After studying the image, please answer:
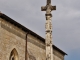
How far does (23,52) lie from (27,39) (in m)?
1.39

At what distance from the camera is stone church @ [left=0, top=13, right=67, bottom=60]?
785 inches

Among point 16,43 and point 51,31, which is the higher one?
point 16,43

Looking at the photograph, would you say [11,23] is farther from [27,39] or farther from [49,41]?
[49,41]

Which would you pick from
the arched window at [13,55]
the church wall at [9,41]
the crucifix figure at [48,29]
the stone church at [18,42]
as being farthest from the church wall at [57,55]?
the crucifix figure at [48,29]

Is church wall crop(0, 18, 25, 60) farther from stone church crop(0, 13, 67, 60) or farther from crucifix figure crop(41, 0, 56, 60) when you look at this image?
crucifix figure crop(41, 0, 56, 60)

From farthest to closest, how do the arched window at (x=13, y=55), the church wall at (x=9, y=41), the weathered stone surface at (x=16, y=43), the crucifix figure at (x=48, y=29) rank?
the arched window at (x=13, y=55), the weathered stone surface at (x=16, y=43), the church wall at (x=9, y=41), the crucifix figure at (x=48, y=29)

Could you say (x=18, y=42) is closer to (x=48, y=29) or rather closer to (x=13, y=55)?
(x=13, y=55)

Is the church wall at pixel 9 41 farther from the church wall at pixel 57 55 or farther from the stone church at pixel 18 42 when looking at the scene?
the church wall at pixel 57 55

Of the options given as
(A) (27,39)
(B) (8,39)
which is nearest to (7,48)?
(B) (8,39)

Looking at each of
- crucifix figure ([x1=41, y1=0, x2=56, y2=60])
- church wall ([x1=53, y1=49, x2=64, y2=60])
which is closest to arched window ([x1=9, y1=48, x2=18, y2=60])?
crucifix figure ([x1=41, y1=0, x2=56, y2=60])

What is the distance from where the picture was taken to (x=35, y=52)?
83.6 feet

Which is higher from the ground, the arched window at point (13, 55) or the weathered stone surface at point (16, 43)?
the weathered stone surface at point (16, 43)

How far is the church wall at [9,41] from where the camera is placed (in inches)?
778

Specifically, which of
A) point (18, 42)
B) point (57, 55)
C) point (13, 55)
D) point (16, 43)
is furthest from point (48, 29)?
point (57, 55)
